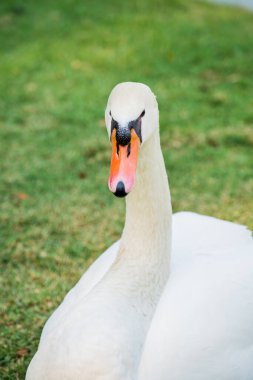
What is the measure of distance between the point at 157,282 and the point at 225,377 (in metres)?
0.40

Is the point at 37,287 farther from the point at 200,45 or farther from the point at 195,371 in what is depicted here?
the point at 200,45

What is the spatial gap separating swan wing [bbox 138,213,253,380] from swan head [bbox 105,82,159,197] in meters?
0.62

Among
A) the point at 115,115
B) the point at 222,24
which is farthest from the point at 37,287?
the point at 222,24

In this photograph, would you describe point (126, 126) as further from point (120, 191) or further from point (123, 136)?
point (120, 191)

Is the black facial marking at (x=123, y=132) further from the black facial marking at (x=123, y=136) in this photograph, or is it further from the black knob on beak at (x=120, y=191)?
the black knob on beak at (x=120, y=191)

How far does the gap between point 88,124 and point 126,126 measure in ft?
11.5

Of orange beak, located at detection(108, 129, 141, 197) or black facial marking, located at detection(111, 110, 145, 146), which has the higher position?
black facial marking, located at detection(111, 110, 145, 146)

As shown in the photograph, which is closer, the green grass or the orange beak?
the orange beak

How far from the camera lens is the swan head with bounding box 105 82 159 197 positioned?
186 cm

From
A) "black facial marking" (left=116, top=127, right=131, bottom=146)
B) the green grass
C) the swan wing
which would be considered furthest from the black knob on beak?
the green grass

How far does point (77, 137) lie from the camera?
5.16m

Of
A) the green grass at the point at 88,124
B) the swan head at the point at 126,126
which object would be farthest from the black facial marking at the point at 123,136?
the green grass at the point at 88,124

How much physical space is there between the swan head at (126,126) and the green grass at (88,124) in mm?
1323

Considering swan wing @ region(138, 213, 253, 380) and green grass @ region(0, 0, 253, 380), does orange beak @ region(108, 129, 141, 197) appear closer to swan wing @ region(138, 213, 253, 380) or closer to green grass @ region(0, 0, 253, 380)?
swan wing @ region(138, 213, 253, 380)
